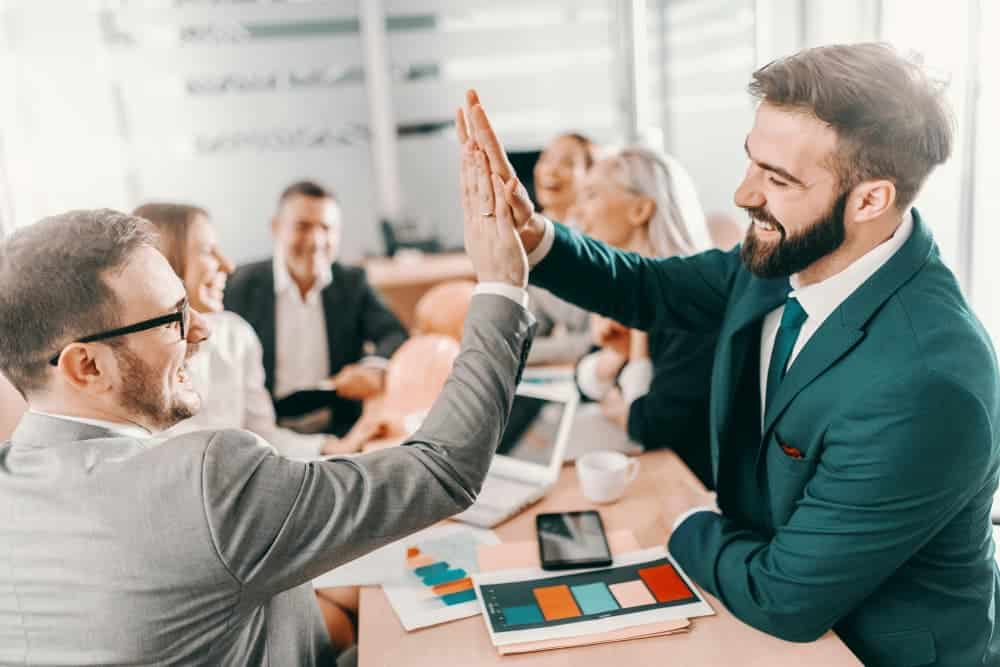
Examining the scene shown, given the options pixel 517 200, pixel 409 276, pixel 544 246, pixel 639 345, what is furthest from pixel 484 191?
pixel 409 276

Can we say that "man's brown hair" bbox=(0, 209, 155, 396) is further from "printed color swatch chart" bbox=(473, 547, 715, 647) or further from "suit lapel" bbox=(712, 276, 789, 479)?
"suit lapel" bbox=(712, 276, 789, 479)

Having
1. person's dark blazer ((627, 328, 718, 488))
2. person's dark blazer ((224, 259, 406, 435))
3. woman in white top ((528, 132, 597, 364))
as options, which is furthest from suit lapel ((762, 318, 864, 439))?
person's dark blazer ((224, 259, 406, 435))

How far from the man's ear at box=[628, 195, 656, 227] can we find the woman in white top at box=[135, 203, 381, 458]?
2.98 ft

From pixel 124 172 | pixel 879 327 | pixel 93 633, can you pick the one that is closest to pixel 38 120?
pixel 124 172

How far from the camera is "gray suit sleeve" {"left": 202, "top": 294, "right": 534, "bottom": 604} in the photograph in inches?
40.9

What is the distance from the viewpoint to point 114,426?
1153 millimetres

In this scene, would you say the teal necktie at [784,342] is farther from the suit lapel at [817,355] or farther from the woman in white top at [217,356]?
the woman in white top at [217,356]

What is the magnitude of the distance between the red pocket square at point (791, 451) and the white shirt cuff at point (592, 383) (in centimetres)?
102

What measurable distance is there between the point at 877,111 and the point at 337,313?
7.87 ft

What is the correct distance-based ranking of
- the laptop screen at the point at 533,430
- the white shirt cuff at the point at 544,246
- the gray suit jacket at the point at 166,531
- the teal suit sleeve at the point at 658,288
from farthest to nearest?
1. the laptop screen at the point at 533,430
2. the teal suit sleeve at the point at 658,288
3. the white shirt cuff at the point at 544,246
4. the gray suit jacket at the point at 166,531

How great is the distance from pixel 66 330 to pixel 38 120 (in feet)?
15.8

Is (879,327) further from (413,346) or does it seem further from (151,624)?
(413,346)

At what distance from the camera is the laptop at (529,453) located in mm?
1791

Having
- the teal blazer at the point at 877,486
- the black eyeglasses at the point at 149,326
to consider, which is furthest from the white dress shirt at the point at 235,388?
the teal blazer at the point at 877,486
